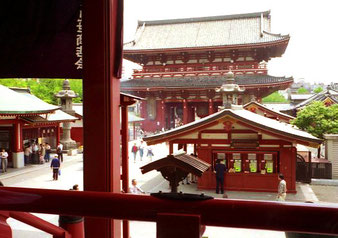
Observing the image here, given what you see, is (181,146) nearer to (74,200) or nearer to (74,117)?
(74,117)

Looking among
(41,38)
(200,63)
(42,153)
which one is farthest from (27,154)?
(200,63)

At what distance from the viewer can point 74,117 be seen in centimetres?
1470

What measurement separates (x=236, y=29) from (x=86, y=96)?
70.8ft

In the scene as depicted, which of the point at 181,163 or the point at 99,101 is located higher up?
the point at 99,101

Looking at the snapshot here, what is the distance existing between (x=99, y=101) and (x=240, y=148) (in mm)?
6879

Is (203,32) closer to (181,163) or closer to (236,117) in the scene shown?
(236,117)

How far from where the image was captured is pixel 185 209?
720 mm

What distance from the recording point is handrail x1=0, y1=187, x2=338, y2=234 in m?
0.69

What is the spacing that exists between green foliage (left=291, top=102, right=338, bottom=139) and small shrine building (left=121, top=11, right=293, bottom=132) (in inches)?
253

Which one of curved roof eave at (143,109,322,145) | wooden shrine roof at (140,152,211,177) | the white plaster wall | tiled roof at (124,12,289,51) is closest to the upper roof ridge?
tiled roof at (124,12,289,51)

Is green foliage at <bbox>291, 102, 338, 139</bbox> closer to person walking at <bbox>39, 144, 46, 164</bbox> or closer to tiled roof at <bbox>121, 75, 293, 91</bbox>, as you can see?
tiled roof at <bbox>121, 75, 293, 91</bbox>

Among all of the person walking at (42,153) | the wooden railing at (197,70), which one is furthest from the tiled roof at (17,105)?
the wooden railing at (197,70)

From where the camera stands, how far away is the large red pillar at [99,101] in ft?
6.64

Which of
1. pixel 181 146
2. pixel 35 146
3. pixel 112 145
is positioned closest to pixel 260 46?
pixel 181 146
